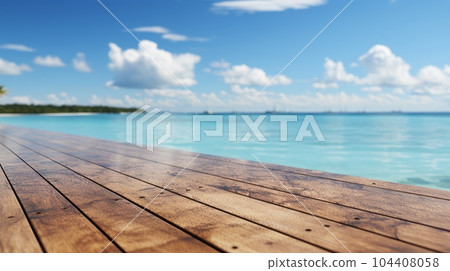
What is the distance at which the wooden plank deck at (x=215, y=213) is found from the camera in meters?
1.11

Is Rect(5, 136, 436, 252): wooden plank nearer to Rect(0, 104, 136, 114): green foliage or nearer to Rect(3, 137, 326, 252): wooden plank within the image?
Rect(3, 137, 326, 252): wooden plank

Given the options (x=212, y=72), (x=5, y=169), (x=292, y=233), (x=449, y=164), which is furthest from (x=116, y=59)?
(x=449, y=164)

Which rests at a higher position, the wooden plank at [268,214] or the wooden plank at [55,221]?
the wooden plank at [268,214]

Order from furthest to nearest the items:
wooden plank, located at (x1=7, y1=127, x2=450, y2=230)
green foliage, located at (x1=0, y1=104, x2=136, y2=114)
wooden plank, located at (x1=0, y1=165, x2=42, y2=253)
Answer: green foliage, located at (x1=0, y1=104, x2=136, y2=114), wooden plank, located at (x1=7, y1=127, x2=450, y2=230), wooden plank, located at (x1=0, y1=165, x2=42, y2=253)

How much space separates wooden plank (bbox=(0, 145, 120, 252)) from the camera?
3.60 feet

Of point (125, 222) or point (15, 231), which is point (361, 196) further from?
point (15, 231)

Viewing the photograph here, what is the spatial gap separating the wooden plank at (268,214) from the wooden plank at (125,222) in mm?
167

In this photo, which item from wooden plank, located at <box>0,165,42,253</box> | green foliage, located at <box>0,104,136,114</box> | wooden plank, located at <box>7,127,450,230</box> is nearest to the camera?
A: wooden plank, located at <box>0,165,42,253</box>

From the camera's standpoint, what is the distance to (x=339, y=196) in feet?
5.64

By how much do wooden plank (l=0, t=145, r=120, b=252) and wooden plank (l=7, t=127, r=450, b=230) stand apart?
40.5 inches

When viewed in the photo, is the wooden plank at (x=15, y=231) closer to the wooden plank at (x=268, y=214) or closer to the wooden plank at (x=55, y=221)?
the wooden plank at (x=55, y=221)

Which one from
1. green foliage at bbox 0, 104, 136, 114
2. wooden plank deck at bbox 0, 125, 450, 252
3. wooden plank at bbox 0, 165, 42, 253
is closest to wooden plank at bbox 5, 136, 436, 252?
wooden plank deck at bbox 0, 125, 450, 252

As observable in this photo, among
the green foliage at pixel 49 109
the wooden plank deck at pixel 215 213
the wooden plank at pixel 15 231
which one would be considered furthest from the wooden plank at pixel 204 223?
the green foliage at pixel 49 109
